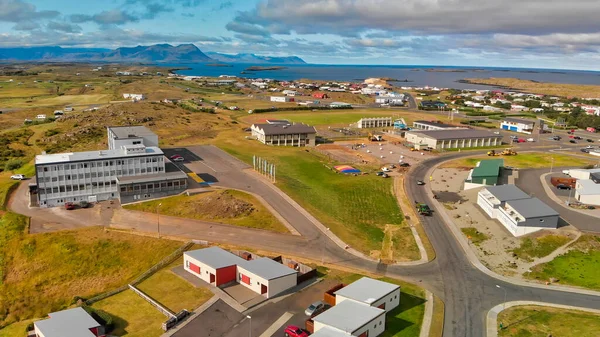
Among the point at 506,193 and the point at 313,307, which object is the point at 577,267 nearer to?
the point at 506,193

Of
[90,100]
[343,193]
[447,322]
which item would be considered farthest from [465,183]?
[90,100]

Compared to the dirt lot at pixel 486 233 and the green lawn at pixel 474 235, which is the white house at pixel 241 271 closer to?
the dirt lot at pixel 486 233

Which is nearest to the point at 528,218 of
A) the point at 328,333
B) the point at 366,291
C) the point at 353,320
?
the point at 366,291

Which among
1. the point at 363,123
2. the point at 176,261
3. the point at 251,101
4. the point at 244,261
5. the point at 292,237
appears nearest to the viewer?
the point at 244,261

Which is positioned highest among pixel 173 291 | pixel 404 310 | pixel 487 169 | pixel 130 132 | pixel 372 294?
pixel 130 132

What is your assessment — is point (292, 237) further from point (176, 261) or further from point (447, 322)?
point (447, 322)

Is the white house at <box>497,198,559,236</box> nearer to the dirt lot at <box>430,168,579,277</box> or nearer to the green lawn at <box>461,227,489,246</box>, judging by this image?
the dirt lot at <box>430,168,579,277</box>
